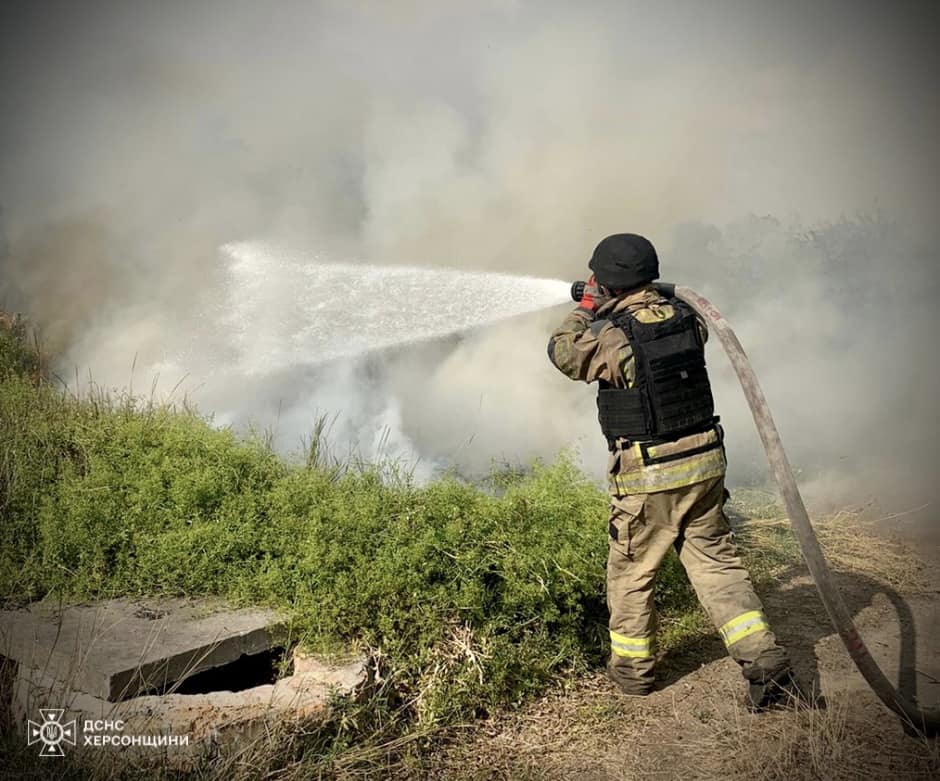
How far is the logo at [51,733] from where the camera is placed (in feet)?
10.2

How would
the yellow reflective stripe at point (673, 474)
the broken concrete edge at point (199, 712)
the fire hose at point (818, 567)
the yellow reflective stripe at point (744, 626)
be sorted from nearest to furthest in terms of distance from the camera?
the broken concrete edge at point (199, 712), the fire hose at point (818, 567), the yellow reflective stripe at point (744, 626), the yellow reflective stripe at point (673, 474)

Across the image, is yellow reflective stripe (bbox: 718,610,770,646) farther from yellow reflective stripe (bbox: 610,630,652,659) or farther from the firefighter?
yellow reflective stripe (bbox: 610,630,652,659)

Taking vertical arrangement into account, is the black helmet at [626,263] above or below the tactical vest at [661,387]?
above

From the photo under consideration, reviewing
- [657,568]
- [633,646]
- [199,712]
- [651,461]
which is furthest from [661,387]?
[199,712]

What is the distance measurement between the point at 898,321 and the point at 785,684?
24.8 ft

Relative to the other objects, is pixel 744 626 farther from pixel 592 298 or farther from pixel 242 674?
pixel 242 674

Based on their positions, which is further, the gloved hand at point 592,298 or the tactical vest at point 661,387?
the gloved hand at point 592,298

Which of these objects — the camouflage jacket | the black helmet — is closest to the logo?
the camouflage jacket

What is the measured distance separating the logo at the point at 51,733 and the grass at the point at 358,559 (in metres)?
0.84

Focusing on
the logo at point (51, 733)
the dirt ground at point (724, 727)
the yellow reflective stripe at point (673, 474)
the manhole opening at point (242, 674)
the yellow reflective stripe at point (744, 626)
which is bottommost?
the dirt ground at point (724, 727)

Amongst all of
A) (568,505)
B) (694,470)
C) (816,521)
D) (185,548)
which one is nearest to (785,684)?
(694,470)

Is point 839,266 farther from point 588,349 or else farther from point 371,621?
point 371,621

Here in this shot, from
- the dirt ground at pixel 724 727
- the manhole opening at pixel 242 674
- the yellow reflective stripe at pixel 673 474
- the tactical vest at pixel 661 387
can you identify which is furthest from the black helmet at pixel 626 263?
the manhole opening at pixel 242 674

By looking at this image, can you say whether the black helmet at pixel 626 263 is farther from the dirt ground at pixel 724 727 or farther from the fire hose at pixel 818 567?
the dirt ground at pixel 724 727
